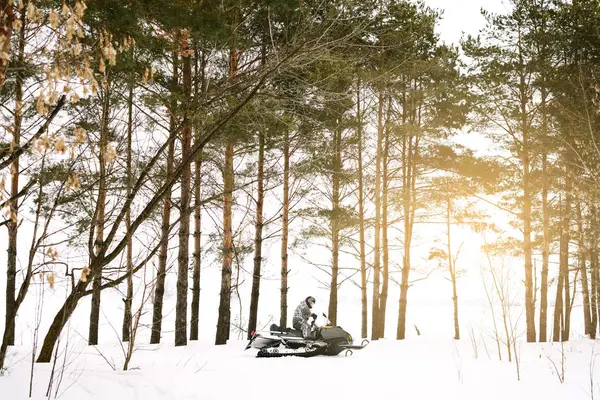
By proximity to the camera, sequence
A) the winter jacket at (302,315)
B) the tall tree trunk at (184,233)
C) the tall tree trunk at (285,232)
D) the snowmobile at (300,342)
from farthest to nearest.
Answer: the tall tree trunk at (285,232), the winter jacket at (302,315), the tall tree trunk at (184,233), the snowmobile at (300,342)

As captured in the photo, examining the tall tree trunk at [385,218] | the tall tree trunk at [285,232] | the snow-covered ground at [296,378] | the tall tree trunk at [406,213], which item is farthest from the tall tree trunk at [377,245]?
the snow-covered ground at [296,378]

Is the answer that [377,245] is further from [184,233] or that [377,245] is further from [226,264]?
[184,233]

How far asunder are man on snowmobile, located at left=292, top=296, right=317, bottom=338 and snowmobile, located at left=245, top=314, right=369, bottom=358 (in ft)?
0.42

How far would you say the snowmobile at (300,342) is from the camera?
1123cm

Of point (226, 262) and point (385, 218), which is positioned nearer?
point (226, 262)

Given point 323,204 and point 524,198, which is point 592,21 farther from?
point 323,204

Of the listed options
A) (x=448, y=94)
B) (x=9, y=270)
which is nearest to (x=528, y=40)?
(x=448, y=94)

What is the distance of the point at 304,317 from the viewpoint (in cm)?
1213

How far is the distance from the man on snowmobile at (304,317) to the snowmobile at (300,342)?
0.13 metres

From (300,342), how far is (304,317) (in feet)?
2.49

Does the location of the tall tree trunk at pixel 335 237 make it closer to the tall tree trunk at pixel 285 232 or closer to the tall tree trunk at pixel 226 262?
the tall tree trunk at pixel 285 232

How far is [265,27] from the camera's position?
12.6m

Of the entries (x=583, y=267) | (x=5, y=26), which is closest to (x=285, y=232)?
(x=583, y=267)

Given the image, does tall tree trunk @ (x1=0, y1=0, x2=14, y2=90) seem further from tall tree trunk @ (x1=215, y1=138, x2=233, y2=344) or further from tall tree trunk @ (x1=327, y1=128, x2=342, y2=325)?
tall tree trunk @ (x1=327, y1=128, x2=342, y2=325)
